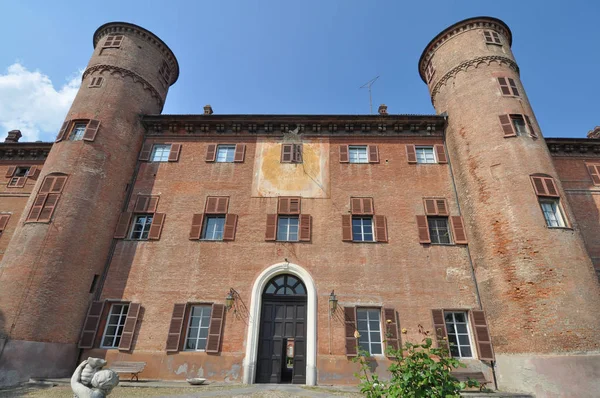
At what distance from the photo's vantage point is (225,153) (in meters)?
16.2

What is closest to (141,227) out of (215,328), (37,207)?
(37,207)

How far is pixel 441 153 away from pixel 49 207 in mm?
16704

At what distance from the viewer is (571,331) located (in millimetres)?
10102

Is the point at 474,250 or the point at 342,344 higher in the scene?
the point at 474,250

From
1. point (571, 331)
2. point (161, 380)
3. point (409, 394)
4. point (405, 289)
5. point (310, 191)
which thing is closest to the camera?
point (409, 394)

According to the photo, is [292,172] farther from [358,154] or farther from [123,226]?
[123,226]

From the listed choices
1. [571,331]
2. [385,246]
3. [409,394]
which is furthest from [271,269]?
[571,331]

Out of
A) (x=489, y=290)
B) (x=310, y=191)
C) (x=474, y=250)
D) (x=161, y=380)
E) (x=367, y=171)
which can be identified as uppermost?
(x=367, y=171)

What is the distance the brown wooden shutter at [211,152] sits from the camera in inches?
626

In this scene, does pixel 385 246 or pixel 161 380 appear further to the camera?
pixel 385 246

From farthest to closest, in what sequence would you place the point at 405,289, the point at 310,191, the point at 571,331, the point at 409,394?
the point at 310,191 < the point at 405,289 < the point at 571,331 < the point at 409,394

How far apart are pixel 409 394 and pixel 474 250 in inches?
394

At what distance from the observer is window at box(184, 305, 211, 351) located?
1203 centimetres

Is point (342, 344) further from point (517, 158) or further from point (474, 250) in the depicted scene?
point (517, 158)
